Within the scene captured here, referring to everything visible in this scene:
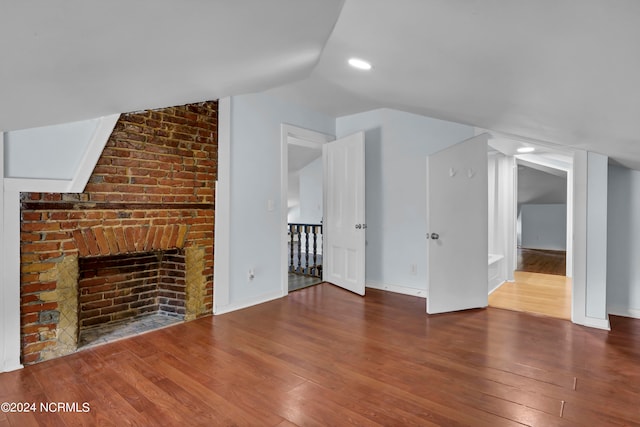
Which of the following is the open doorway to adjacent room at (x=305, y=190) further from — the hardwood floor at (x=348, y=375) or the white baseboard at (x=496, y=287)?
the hardwood floor at (x=348, y=375)

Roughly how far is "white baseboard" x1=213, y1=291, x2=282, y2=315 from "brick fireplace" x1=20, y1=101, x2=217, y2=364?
0.43 feet

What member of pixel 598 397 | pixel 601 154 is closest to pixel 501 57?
pixel 598 397

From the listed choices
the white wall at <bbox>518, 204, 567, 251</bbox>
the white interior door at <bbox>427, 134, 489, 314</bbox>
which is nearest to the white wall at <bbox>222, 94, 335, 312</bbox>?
the white interior door at <bbox>427, 134, 489, 314</bbox>

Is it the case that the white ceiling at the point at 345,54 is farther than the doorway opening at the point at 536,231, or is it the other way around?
the doorway opening at the point at 536,231

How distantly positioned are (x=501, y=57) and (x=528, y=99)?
643 mm

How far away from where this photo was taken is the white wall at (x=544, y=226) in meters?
8.55

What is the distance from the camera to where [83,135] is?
100 inches

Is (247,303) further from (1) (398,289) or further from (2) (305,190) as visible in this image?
(2) (305,190)

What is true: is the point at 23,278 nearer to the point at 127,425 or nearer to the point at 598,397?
the point at 127,425

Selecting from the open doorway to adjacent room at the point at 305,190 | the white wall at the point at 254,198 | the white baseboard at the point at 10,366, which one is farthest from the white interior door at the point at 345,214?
the white baseboard at the point at 10,366

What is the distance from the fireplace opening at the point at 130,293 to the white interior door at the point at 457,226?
2.56 metres

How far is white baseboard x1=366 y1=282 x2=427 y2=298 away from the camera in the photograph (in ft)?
14.0

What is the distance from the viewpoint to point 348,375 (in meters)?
2.28

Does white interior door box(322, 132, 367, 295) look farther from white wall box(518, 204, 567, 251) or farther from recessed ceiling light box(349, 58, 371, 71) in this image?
white wall box(518, 204, 567, 251)
